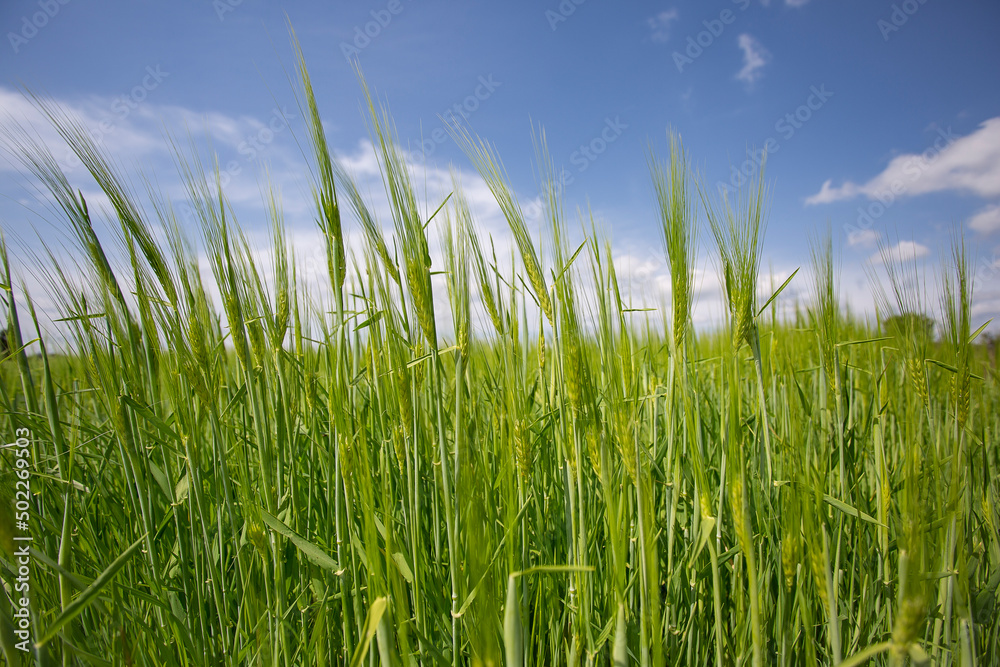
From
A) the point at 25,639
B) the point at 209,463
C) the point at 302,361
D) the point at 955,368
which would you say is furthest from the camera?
the point at 209,463

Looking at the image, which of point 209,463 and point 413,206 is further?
point 209,463

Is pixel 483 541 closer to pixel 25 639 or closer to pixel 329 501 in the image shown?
pixel 329 501

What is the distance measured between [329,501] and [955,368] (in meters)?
1.68

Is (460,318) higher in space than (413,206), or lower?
lower

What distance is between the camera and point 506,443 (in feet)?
2.85

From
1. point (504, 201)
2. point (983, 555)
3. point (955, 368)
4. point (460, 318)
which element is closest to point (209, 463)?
point (460, 318)

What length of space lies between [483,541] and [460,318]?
18.0 inches

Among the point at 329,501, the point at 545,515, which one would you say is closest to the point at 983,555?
the point at 545,515

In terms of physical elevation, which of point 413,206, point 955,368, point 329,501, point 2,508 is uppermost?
point 413,206

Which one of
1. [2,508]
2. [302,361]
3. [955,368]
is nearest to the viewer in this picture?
[2,508]

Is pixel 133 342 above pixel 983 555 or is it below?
→ above

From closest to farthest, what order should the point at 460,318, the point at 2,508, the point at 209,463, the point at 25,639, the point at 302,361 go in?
1. the point at 2,508
2. the point at 25,639
3. the point at 460,318
4. the point at 302,361
5. the point at 209,463

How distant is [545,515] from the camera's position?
1288 mm

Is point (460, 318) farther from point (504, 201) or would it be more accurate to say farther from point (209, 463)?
point (209, 463)
